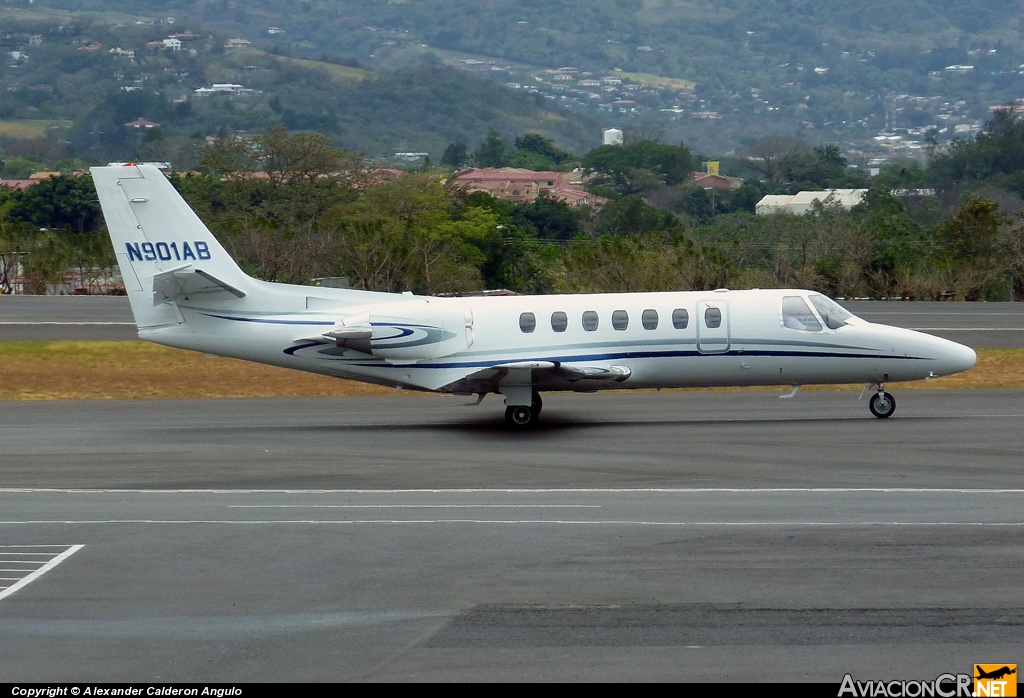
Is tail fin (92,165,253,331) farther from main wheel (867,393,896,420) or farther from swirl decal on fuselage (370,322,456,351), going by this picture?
main wheel (867,393,896,420)

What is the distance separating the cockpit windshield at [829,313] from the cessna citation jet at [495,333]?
3 cm

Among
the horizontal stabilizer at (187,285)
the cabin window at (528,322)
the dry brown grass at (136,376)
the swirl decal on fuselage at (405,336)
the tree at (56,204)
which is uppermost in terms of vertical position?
the tree at (56,204)

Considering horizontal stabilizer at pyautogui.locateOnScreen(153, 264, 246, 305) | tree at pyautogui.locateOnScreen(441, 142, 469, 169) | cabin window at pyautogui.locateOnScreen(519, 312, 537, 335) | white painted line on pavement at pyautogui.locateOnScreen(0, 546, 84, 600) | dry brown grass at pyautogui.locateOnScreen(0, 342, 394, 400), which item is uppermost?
tree at pyautogui.locateOnScreen(441, 142, 469, 169)

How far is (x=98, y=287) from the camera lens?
194 feet

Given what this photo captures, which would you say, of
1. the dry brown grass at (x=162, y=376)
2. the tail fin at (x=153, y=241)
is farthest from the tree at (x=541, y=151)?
the tail fin at (x=153, y=241)

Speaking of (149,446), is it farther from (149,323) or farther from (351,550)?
(351,550)

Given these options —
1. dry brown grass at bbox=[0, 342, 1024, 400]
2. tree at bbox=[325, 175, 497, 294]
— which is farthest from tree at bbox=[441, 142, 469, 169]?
dry brown grass at bbox=[0, 342, 1024, 400]

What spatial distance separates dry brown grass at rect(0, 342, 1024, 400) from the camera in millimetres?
29516

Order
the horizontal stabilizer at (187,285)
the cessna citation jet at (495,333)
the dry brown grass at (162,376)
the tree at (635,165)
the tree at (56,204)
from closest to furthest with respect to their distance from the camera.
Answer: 1. the horizontal stabilizer at (187,285)
2. the cessna citation jet at (495,333)
3. the dry brown grass at (162,376)
4. the tree at (56,204)
5. the tree at (635,165)

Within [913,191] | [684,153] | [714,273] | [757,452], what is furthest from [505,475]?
[684,153]

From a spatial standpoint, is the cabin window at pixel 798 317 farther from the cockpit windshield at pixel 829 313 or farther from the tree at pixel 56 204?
the tree at pixel 56 204

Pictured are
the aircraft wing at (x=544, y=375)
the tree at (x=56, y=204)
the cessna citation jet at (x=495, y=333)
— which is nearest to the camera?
the aircraft wing at (x=544, y=375)

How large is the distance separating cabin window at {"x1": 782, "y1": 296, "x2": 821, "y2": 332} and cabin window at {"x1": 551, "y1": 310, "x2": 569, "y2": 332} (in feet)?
12.8

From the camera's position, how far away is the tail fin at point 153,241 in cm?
2233
